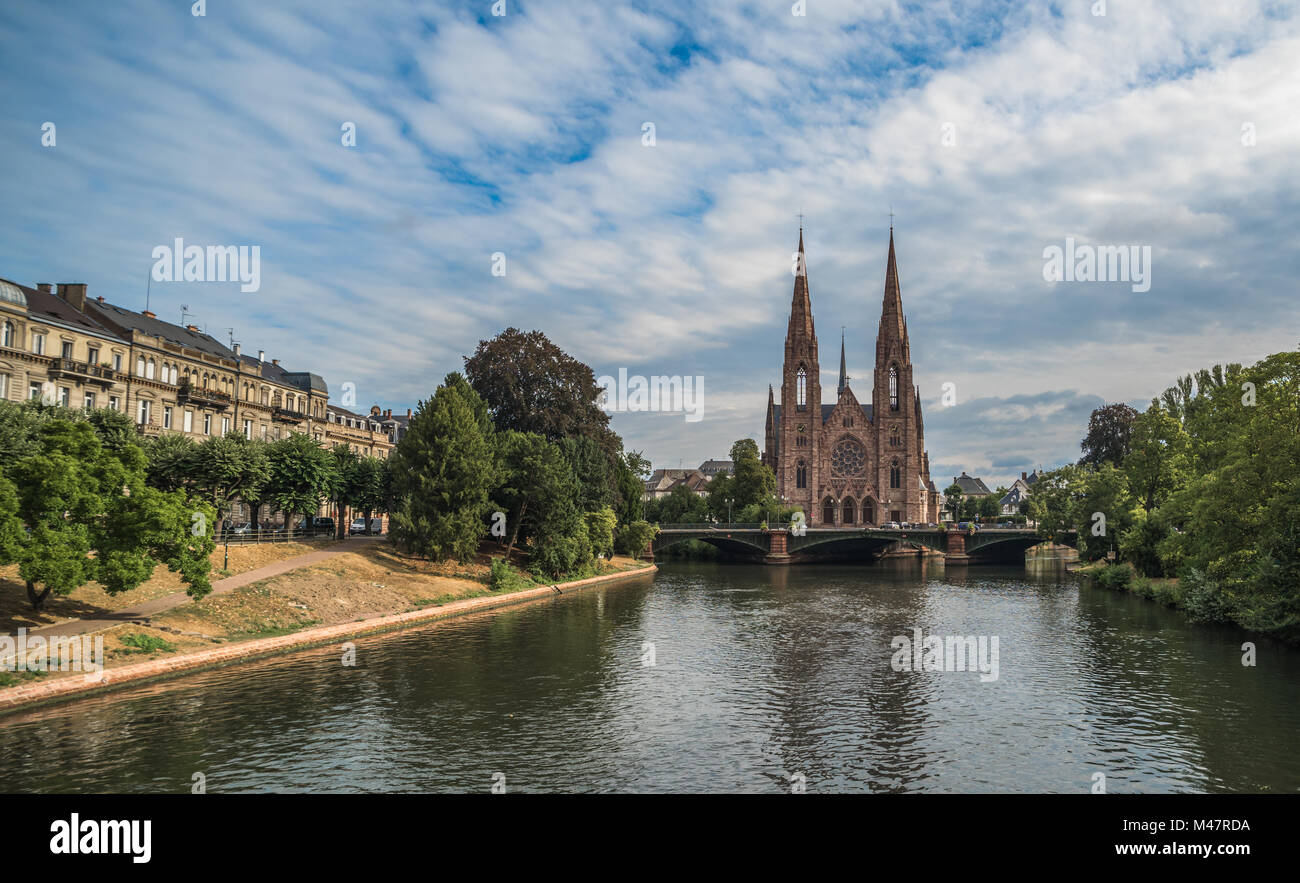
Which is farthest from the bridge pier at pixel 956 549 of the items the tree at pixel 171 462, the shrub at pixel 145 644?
the shrub at pixel 145 644

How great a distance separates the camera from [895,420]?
5714 inches

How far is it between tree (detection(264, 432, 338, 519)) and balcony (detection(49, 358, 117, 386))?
39.4ft

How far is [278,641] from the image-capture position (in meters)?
33.1

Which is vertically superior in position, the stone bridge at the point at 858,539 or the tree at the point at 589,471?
the tree at the point at 589,471

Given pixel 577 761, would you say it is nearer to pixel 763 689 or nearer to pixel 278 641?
pixel 763 689

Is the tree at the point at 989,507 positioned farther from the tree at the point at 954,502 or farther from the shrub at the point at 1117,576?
the shrub at the point at 1117,576

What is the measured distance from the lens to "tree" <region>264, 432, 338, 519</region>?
53.4m

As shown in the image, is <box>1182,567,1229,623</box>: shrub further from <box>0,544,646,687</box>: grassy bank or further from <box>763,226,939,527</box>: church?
<box>763,226,939,527</box>: church

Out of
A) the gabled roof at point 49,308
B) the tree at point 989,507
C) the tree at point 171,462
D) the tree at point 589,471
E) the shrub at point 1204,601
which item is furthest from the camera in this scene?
the tree at point 989,507

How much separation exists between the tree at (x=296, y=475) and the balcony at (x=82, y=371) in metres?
12.0

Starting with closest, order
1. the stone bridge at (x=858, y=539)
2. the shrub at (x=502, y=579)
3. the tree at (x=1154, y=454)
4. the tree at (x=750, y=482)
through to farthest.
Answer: the shrub at (x=502, y=579) → the tree at (x=1154, y=454) → the stone bridge at (x=858, y=539) → the tree at (x=750, y=482)

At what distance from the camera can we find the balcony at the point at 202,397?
2437 inches
